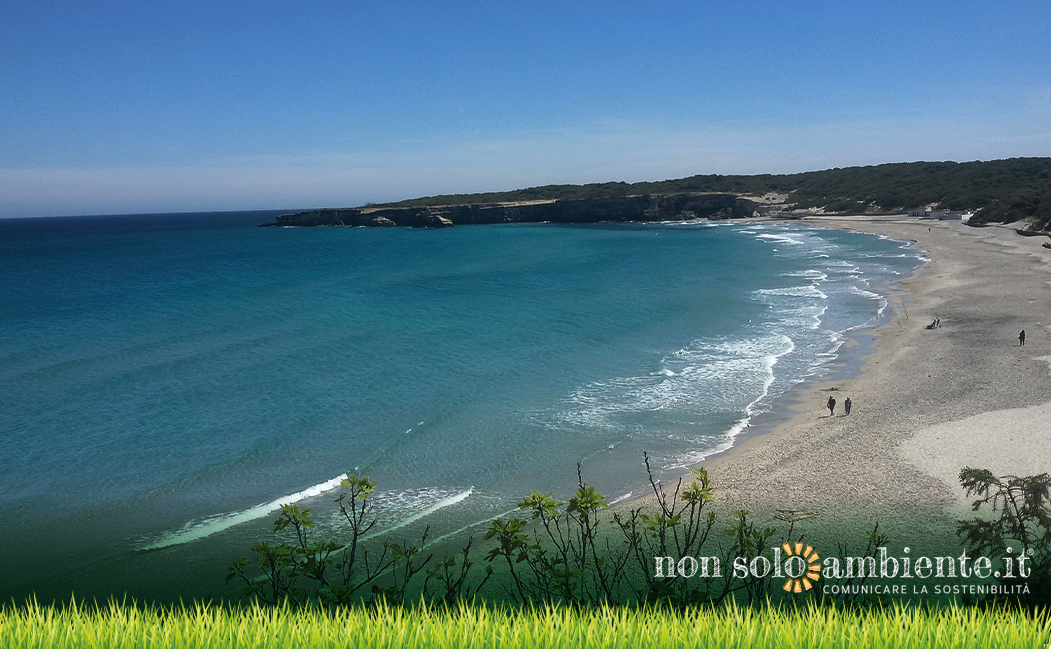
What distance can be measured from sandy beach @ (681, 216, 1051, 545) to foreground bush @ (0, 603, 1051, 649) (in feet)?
30.4

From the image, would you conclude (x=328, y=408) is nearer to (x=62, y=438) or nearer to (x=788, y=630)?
(x=62, y=438)

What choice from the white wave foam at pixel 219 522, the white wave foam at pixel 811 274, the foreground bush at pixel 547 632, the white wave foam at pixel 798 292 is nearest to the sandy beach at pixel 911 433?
the white wave foam at pixel 219 522

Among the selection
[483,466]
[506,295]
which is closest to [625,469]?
[483,466]

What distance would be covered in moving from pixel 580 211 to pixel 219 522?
395 feet

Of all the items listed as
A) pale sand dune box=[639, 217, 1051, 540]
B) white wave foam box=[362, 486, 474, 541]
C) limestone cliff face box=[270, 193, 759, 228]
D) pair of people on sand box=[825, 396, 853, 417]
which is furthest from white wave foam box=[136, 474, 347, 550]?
limestone cliff face box=[270, 193, 759, 228]

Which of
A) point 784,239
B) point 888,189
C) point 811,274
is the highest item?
point 888,189

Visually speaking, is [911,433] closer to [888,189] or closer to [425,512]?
[425,512]

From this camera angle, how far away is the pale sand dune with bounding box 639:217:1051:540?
44.2 ft

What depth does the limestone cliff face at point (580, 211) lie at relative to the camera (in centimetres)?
12625

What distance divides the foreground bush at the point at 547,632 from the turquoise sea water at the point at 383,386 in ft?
32.5

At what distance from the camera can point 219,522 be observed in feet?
46.5

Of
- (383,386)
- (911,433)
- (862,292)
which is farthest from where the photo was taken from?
(862,292)

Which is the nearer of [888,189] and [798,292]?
[798,292]

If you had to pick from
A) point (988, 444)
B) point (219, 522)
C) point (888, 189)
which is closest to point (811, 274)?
point (988, 444)
